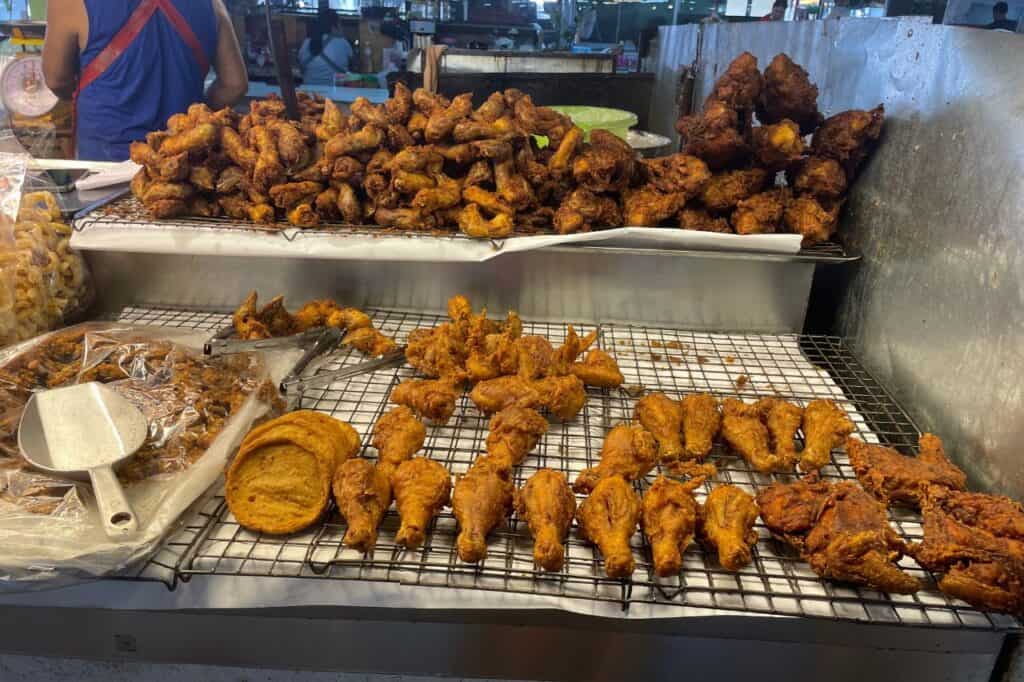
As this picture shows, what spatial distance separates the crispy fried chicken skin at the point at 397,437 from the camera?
5.31 feet

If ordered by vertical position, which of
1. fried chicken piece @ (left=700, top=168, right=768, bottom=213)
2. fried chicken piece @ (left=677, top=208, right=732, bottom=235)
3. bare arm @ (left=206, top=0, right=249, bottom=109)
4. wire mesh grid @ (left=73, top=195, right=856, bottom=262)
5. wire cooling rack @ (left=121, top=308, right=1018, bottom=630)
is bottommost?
wire cooling rack @ (left=121, top=308, right=1018, bottom=630)

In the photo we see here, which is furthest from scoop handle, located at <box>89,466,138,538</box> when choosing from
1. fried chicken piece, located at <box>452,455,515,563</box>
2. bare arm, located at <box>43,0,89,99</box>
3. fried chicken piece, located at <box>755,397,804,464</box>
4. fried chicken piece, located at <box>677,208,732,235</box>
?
bare arm, located at <box>43,0,89,99</box>

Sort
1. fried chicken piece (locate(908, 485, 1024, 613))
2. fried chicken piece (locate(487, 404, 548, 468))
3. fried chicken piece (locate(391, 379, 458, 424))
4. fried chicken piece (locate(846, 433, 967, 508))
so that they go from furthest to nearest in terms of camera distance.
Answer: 1. fried chicken piece (locate(391, 379, 458, 424))
2. fried chicken piece (locate(487, 404, 548, 468))
3. fried chicken piece (locate(846, 433, 967, 508))
4. fried chicken piece (locate(908, 485, 1024, 613))

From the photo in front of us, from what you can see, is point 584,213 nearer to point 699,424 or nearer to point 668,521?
point 699,424

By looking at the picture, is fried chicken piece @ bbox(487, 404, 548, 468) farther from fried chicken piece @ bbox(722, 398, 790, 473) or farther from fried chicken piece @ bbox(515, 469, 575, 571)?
fried chicken piece @ bbox(722, 398, 790, 473)

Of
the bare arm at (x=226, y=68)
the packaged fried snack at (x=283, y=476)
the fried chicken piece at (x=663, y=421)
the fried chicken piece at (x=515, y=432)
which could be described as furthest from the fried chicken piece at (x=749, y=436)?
the bare arm at (x=226, y=68)

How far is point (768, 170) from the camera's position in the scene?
261cm

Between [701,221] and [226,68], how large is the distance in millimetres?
2978

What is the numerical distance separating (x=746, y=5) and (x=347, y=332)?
4676 mm

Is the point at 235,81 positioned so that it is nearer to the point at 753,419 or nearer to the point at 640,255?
the point at 640,255

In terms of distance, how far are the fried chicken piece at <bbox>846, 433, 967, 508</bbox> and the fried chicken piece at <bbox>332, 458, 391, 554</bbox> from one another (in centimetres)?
116

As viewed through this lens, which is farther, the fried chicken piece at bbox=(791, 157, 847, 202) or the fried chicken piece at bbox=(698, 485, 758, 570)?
the fried chicken piece at bbox=(791, 157, 847, 202)

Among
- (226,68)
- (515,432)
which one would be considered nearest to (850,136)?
(515,432)

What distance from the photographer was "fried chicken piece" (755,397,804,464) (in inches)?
67.1
